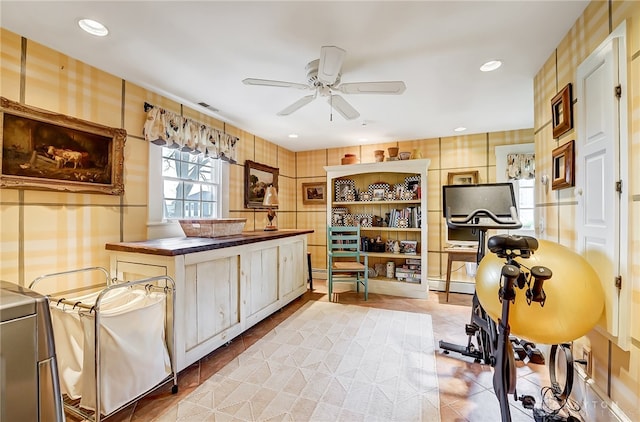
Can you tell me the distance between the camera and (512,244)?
1309mm

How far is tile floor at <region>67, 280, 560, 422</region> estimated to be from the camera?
1.66 meters

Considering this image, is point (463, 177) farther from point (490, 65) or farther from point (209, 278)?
point (209, 278)

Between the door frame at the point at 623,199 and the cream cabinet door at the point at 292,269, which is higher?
the door frame at the point at 623,199

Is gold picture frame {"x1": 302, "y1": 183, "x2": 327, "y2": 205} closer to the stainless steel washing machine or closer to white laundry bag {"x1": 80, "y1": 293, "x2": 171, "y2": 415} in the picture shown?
white laundry bag {"x1": 80, "y1": 293, "x2": 171, "y2": 415}

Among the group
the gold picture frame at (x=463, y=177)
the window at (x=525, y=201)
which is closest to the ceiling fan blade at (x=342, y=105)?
the gold picture frame at (x=463, y=177)

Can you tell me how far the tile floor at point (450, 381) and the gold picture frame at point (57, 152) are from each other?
1.53m

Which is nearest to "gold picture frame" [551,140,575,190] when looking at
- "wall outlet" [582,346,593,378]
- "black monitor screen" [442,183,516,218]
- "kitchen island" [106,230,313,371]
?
"black monitor screen" [442,183,516,218]

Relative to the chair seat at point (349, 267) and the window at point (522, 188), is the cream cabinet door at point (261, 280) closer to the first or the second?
the chair seat at point (349, 267)

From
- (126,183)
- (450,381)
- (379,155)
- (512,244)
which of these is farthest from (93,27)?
(379,155)

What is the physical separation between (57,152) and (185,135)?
110cm

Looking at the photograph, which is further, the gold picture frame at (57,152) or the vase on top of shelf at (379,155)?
the vase on top of shelf at (379,155)

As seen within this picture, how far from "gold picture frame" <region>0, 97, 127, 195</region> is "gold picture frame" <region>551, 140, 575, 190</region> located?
340 cm

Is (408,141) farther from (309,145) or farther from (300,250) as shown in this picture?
(300,250)

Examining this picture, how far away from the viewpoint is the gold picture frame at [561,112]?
71.6 inches
